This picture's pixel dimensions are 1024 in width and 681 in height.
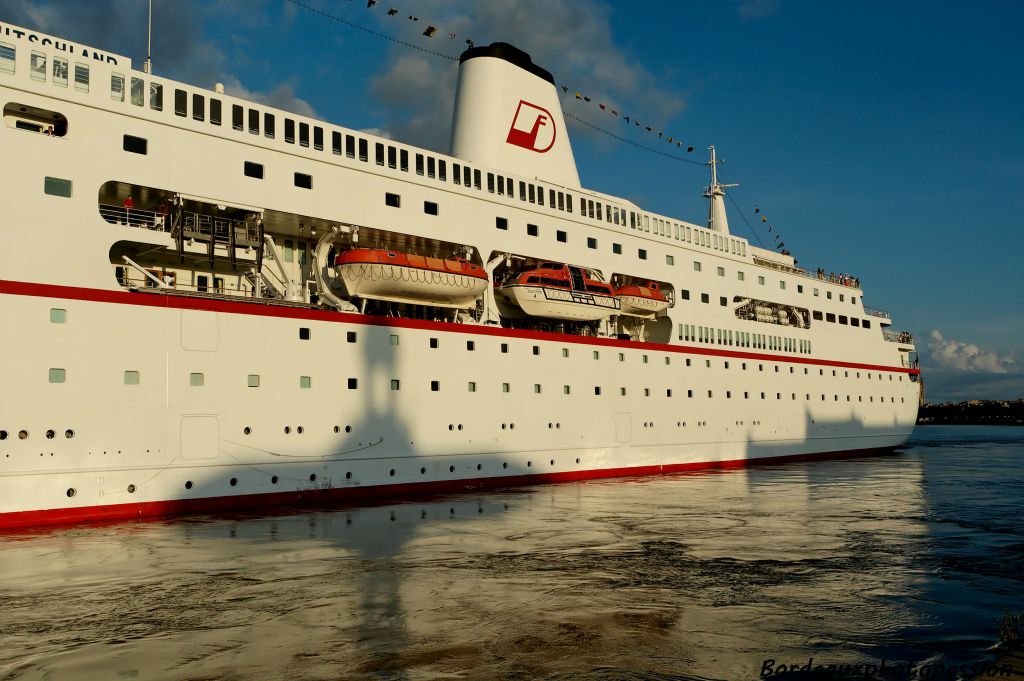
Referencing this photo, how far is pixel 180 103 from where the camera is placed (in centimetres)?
2145

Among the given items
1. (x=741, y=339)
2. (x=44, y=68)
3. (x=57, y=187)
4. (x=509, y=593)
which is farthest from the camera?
(x=741, y=339)

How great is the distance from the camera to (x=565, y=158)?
112 ft

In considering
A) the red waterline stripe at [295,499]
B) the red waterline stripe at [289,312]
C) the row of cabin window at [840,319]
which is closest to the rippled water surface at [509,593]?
the red waterline stripe at [295,499]

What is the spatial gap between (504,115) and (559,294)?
27.6 ft

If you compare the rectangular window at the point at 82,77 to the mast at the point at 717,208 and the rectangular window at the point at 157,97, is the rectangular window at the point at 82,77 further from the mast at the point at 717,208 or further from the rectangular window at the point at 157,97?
the mast at the point at 717,208

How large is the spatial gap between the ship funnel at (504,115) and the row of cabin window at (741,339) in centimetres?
1014

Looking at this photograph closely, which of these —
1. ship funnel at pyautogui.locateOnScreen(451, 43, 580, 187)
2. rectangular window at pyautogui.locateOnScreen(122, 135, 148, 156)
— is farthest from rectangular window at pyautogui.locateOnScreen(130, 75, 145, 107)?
ship funnel at pyautogui.locateOnScreen(451, 43, 580, 187)

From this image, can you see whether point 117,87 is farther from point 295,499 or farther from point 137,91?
point 295,499

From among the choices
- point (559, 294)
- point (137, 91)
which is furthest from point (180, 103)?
point (559, 294)

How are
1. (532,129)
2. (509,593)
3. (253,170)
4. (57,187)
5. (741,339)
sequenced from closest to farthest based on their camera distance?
(509,593), (57,187), (253,170), (532,129), (741,339)

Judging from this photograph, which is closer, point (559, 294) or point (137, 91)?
point (137, 91)

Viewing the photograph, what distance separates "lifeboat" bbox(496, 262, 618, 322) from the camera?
96.0 feet

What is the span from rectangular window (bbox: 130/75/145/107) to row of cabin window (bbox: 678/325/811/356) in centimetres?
2521

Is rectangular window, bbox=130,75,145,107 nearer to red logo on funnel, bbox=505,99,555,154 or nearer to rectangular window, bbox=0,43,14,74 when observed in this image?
rectangular window, bbox=0,43,14,74
